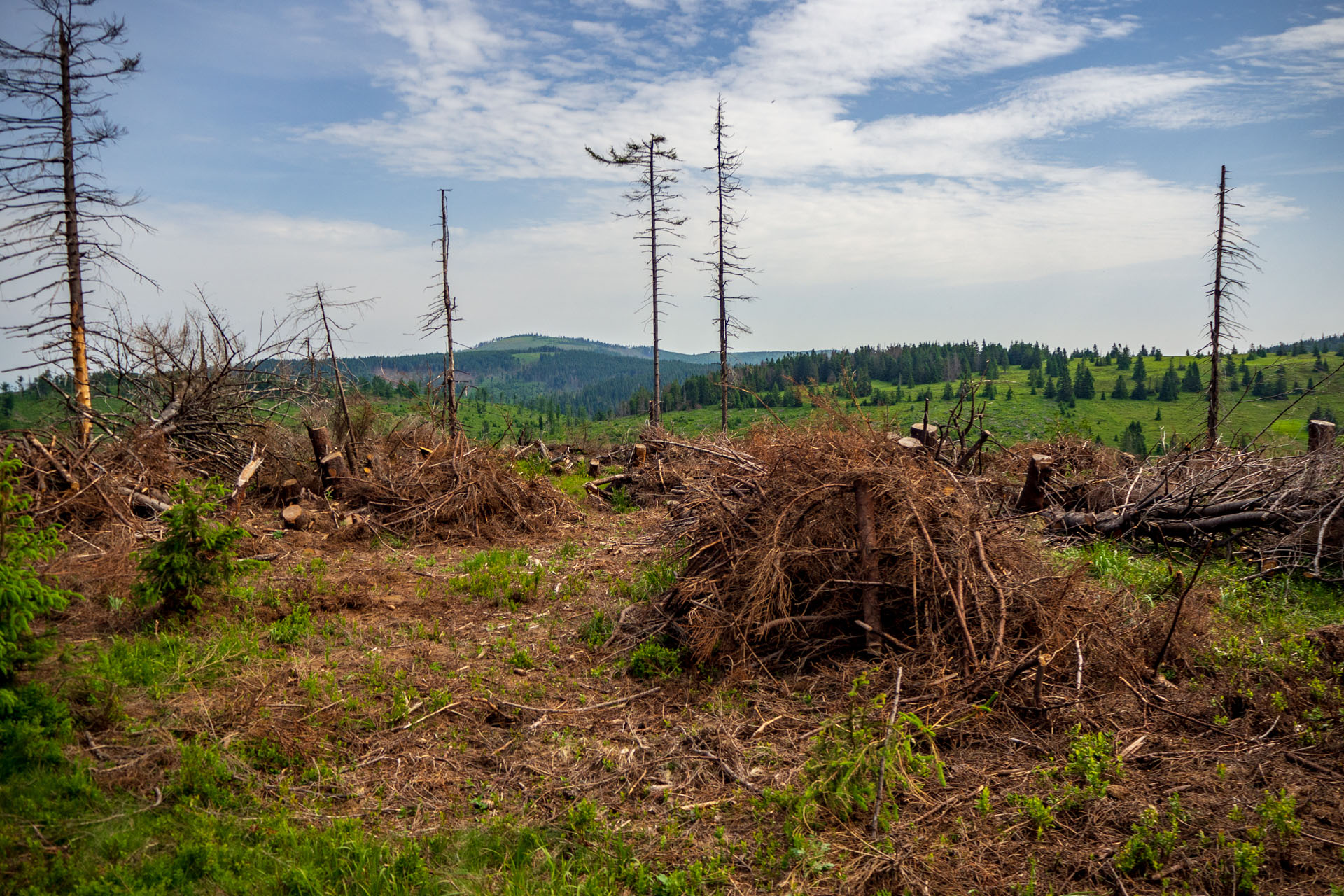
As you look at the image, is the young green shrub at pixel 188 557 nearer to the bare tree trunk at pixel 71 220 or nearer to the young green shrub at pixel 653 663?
the young green shrub at pixel 653 663

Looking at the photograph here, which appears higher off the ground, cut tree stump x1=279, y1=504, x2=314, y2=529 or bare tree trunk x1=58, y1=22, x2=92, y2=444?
bare tree trunk x1=58, y1=22, x2=92, y2=444

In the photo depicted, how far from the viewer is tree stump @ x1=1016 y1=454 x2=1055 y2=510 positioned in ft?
31.1

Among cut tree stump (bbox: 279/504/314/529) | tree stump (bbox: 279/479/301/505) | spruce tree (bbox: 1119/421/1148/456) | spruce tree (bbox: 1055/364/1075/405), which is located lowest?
spruce tree (bbox: 1119/421/1148/456)

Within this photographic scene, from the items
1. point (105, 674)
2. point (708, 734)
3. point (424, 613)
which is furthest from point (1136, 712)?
point (105, 674)

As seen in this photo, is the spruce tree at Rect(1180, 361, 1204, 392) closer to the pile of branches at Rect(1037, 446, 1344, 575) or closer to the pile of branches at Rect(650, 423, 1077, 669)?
the pile of branches at Rect(1037, 446, 1344, 575)

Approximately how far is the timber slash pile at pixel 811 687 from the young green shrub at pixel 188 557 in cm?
23

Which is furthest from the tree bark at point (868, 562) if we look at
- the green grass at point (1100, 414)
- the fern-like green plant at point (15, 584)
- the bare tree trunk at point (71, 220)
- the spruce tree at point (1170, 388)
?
the spruce tree at point (1170, 388)

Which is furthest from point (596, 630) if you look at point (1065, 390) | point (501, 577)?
point (1065, 390)

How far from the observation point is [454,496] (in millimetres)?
10820

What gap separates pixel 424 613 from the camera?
7180 millimetres

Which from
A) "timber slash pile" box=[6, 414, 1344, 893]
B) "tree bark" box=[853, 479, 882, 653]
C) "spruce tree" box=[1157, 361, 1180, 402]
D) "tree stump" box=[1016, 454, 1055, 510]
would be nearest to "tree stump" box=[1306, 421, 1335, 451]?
"timber slash pile" box=[6, 414, 1344, 893]

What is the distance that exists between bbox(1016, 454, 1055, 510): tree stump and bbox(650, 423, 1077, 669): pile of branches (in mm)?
3752

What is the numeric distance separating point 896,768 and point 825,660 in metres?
1.67

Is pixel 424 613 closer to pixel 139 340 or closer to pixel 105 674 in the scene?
pixel 105 674
